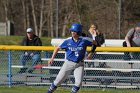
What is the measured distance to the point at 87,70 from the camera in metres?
16.0

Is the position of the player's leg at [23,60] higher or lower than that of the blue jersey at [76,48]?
lower

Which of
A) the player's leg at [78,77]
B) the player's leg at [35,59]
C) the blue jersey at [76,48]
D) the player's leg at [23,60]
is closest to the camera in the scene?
the player's leg at [78,77]

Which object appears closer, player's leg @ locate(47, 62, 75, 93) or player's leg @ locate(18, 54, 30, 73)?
player's leg @ locate(47, 62, 75, 93)

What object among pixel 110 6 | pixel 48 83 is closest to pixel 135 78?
pixel 48 83

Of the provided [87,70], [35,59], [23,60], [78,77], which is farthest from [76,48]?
[23,60]

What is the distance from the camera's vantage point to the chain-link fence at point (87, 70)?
15773mm

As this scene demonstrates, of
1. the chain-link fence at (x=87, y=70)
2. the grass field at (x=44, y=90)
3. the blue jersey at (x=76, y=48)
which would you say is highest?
the blue jersey at (x=76, y=48)

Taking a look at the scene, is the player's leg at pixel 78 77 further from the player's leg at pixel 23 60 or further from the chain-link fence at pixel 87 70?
the player's leg at pixel 23 60

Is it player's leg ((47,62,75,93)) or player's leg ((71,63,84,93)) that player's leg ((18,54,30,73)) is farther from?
player's leg ((71,63,84,93))

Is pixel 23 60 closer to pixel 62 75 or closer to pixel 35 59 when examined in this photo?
pixel 35 59

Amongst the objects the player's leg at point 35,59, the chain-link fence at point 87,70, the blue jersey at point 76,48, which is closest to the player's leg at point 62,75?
the blue jersey at point 76,48

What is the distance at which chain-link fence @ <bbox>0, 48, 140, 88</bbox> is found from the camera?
51.8ft

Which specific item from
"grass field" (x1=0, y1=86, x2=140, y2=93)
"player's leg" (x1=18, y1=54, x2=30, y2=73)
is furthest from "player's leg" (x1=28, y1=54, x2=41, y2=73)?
"grass field" (x1=0, y1=86, x2=140, y2=93)

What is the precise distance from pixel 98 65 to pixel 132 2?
21136mm
